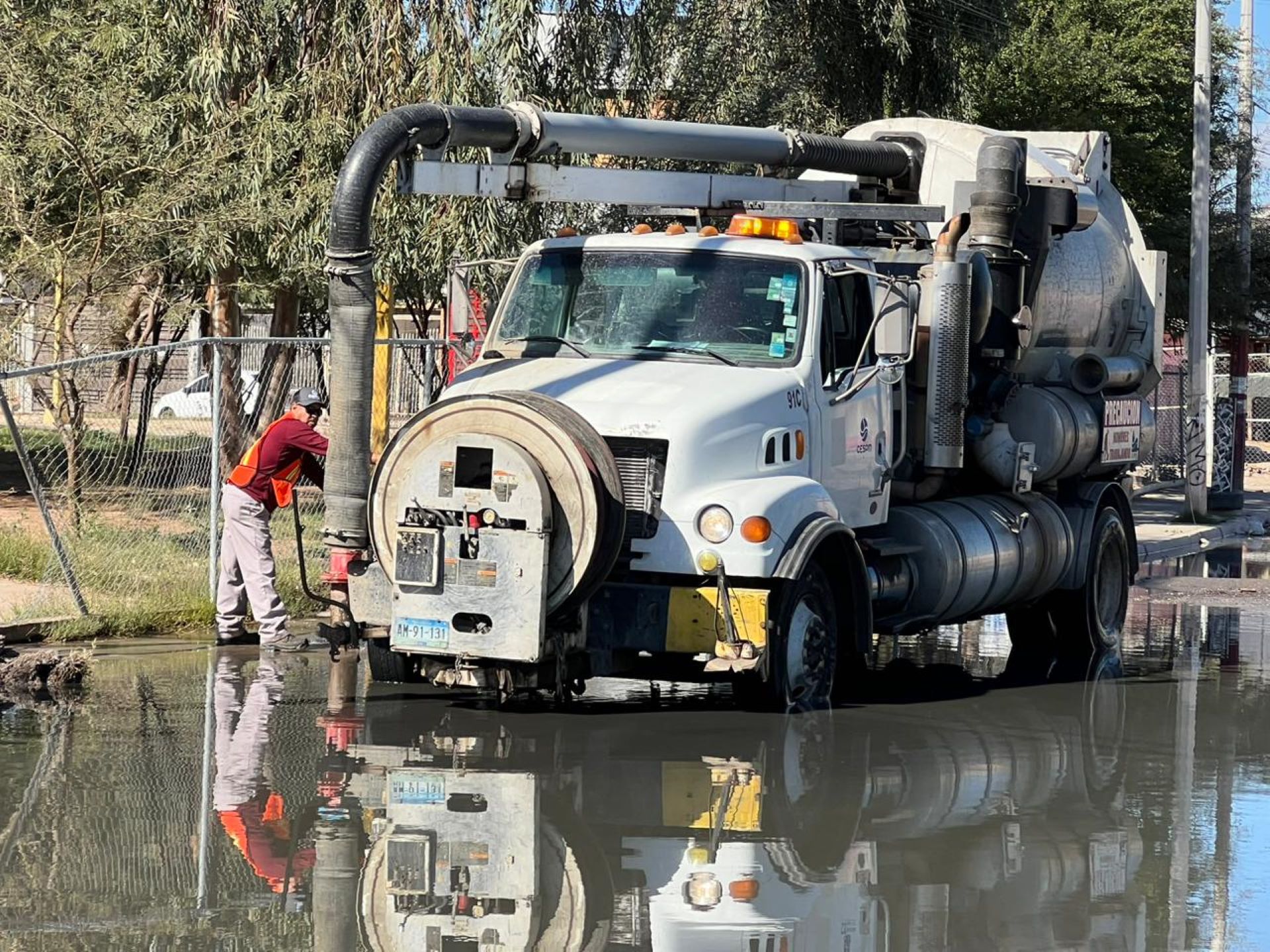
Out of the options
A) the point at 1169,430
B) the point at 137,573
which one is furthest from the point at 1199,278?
the point at 137,573

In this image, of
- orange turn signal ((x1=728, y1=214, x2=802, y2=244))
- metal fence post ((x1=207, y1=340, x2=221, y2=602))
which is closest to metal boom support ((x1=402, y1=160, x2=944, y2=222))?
orange turn signal ((x1=728, y1=214, x2=802, y2=244))

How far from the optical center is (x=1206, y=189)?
89.1ft

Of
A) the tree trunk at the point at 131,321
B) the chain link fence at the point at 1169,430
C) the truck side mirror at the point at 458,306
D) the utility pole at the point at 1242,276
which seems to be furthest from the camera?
the chain link fence at the point at 1169,430

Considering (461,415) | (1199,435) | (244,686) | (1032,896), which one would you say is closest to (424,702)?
(244,686)

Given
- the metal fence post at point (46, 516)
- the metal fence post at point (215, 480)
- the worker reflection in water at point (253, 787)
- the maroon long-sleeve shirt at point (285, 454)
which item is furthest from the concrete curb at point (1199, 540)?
the worker reflection in water at point (253, 787)

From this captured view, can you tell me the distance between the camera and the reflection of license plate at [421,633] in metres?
10.9

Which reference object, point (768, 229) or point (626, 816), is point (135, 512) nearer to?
point (768, 229)

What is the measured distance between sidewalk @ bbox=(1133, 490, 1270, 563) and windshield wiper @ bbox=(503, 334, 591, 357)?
11.2 metres

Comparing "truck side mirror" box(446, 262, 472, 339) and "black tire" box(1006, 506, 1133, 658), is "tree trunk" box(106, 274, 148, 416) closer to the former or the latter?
"truck side mirror" box(446, 262, 472, 339)

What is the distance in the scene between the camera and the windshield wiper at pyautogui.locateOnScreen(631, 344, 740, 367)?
1179 centimetres

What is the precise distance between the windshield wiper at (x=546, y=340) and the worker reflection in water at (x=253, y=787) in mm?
2487

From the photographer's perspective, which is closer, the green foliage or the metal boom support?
the metal boom support

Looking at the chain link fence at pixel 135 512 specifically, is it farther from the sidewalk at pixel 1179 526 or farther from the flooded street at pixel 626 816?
the sidewalk at pixel 1179 526

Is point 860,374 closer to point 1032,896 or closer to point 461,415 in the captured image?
point 461,415
